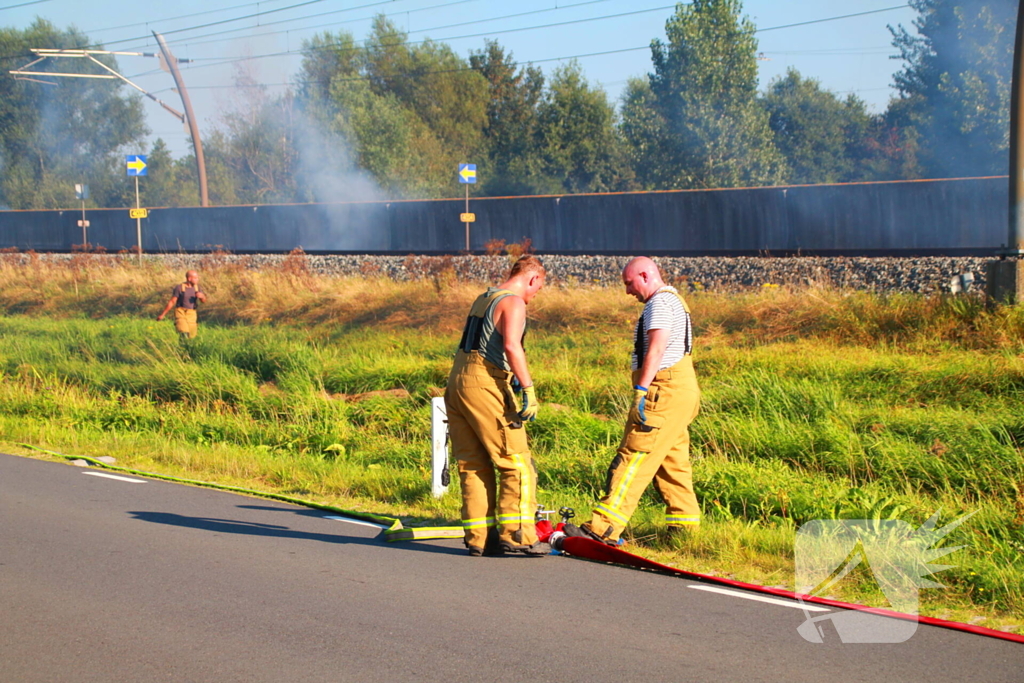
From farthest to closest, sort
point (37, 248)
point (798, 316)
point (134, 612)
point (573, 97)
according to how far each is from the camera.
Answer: point (573, 97) < point (37, 248) < point (798, 316) < point (134, 612)

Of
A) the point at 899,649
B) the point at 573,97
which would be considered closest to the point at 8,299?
the point at 899,649

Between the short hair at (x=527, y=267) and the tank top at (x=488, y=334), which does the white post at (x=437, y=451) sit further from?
the short hair at (x=527, y=267)

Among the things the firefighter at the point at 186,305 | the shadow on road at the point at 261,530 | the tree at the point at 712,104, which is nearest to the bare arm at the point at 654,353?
the shadow on road at the point at 261,530

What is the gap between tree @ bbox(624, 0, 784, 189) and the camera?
46.6 metres

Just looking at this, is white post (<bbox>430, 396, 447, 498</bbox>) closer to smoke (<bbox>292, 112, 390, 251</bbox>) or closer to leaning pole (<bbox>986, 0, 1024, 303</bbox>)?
leaning pole (<bbox>986, 0, 1024, 303</bbox>)

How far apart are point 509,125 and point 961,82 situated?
96.5 feet

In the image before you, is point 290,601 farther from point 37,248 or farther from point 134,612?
point 37,248

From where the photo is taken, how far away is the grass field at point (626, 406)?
7172mm

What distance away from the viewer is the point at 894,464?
839 centimetres

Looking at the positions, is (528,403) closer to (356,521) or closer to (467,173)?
(356,521)

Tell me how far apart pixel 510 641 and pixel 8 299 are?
29.4 meters

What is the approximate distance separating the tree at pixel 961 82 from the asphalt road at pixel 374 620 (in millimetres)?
37546

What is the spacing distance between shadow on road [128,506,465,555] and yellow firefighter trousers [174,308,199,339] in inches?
389

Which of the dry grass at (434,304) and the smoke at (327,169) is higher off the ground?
the smoke at (327,169)
